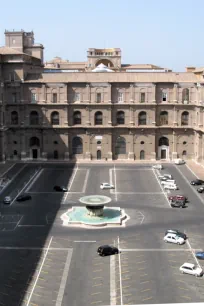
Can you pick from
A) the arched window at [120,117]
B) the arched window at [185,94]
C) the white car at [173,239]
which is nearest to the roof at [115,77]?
the arched window at [185,94]

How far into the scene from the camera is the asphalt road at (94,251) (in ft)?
133

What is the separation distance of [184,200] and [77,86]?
145 feet

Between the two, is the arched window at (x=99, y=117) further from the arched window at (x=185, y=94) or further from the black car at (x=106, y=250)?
the black car at (x=106, y=250)

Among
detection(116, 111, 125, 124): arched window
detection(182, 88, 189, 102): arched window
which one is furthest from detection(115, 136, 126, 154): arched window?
detection(182, 88, 189, 102): arched window

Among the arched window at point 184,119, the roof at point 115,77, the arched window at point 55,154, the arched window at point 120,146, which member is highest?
the roof at point 115,77

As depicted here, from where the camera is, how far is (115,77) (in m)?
106

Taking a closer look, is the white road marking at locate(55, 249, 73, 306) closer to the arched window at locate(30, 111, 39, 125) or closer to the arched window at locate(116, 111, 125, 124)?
the arched window at locate(116, 111, 125, 124)

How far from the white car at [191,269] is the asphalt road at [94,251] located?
615 mm

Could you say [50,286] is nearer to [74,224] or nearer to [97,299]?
[97,299]

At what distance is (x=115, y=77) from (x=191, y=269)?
67200mm

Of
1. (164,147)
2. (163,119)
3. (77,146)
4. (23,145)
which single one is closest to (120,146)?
(77,146)

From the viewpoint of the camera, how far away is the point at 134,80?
344 feet

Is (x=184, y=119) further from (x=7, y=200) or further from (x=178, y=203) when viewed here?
(x=7, y=200)

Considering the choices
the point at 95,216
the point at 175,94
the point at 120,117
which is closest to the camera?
the point at 95,216
